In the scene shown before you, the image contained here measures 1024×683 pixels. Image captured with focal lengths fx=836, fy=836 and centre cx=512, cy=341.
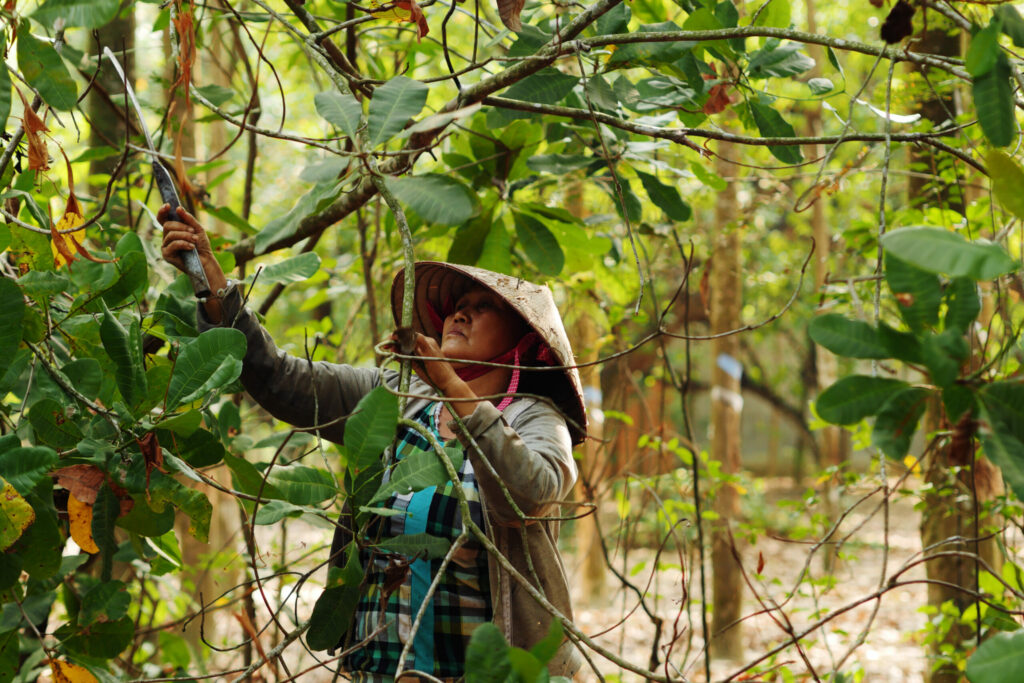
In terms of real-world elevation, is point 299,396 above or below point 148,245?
below

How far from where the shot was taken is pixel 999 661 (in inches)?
31.3

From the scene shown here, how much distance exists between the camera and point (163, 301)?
62.1 inches

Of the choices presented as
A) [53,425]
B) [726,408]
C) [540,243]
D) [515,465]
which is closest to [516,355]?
[540,243]

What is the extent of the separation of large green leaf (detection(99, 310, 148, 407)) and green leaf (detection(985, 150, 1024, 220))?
1110 millimetres

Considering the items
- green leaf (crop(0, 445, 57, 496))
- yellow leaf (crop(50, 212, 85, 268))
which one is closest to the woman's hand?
yellow leaf (crop(50, 212, 85, 268))

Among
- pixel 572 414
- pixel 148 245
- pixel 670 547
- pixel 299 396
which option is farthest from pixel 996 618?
pixel 670 547

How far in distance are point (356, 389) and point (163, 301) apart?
50cm

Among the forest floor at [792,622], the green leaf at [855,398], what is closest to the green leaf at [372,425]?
the green leaf at [855,398]

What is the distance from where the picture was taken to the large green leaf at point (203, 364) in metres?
1.17

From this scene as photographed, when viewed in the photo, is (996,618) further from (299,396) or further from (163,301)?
(163,301)

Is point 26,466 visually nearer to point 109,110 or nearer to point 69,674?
point 69,674

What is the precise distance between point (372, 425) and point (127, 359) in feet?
1.30

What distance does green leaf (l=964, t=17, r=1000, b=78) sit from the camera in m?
0.92

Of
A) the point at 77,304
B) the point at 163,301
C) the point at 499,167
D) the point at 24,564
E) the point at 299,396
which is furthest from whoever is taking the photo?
the point at 499,167
